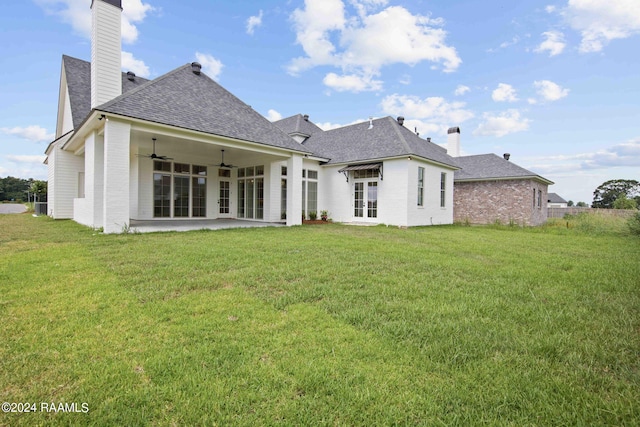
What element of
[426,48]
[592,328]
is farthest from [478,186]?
[592,328]

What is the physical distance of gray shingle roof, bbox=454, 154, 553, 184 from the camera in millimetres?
16859

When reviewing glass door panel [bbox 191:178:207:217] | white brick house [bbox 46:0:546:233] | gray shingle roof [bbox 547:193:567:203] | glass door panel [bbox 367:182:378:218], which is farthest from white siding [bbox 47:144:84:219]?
gray shingle roof [bbox 547:193:567:203]

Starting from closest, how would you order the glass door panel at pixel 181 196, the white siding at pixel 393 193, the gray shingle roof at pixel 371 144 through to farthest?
1. the white siding at pixel 393 193
2. the glass door panel at pixel 181 196
3. the gray shingle roof at pixel 371 144

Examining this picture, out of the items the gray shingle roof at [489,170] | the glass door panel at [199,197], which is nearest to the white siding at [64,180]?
the glass door panel at [199,197]

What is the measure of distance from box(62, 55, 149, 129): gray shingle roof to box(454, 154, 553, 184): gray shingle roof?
19.5 metres

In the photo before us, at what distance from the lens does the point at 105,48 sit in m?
9.75

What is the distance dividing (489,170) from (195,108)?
17172 mm

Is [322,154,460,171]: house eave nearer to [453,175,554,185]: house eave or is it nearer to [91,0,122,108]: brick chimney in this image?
[453,175,554,185]: house eave

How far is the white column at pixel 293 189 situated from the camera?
40.5 ft

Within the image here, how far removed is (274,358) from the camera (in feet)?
7.06

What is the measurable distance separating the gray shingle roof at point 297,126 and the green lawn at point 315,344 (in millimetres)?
15957

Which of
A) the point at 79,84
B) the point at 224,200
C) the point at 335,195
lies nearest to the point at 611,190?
the point at 335,195

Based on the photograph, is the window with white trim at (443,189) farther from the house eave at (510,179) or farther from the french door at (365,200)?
the french door at (365,200)

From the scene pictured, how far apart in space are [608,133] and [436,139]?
17.7 metres
